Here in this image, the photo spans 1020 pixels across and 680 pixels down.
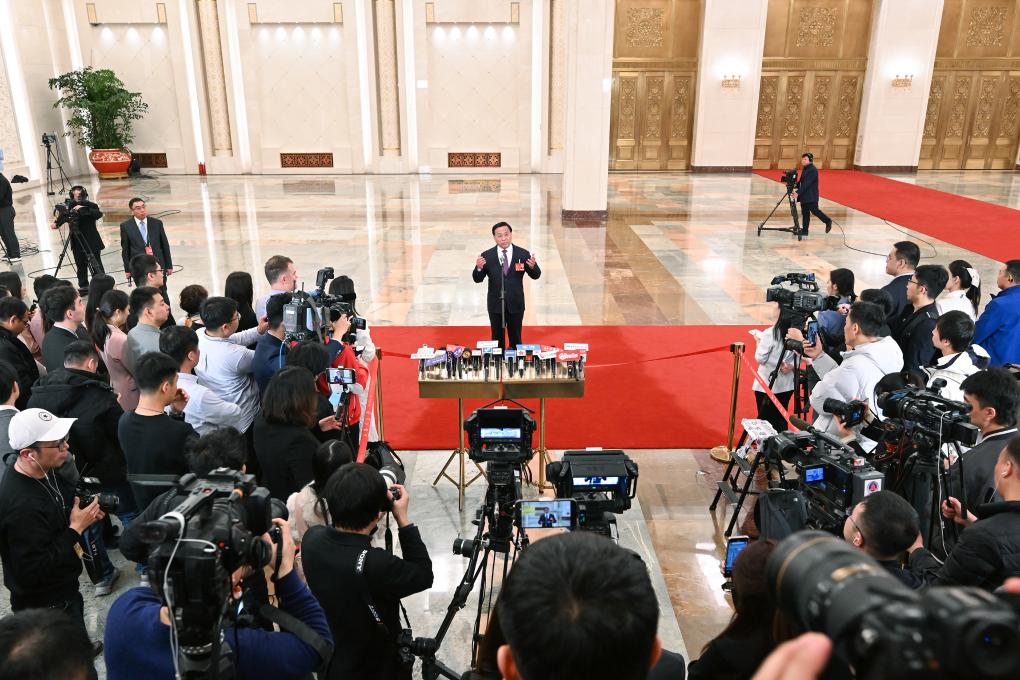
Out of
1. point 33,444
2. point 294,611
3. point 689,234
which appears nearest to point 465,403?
point 33,444

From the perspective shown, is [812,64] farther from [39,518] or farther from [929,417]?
[39,518]

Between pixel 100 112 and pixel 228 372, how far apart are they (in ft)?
65.5

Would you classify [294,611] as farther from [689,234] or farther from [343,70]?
[343,70]

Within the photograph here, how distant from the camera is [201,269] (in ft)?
36.5

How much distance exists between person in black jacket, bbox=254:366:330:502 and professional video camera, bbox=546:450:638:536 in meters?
1.30

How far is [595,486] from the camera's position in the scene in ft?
9.10

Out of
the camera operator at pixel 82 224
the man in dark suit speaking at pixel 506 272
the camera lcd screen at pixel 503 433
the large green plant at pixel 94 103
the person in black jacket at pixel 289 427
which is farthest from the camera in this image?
the large green plant at pixel 94 103

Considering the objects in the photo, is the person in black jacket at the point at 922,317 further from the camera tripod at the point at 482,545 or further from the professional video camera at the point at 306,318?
the professional video camera at the point at 306,318

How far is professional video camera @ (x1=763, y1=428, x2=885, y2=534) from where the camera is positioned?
2.92 m

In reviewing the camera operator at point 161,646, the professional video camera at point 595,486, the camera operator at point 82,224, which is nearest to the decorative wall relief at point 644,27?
the camera operator at point 82,224

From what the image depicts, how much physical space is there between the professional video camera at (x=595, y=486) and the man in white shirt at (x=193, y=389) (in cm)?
212

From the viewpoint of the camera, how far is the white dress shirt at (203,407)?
13.4ft

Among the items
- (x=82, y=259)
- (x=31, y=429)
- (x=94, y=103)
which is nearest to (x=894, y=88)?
(x=82, y=259)

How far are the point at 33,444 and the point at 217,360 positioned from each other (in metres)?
1.40
